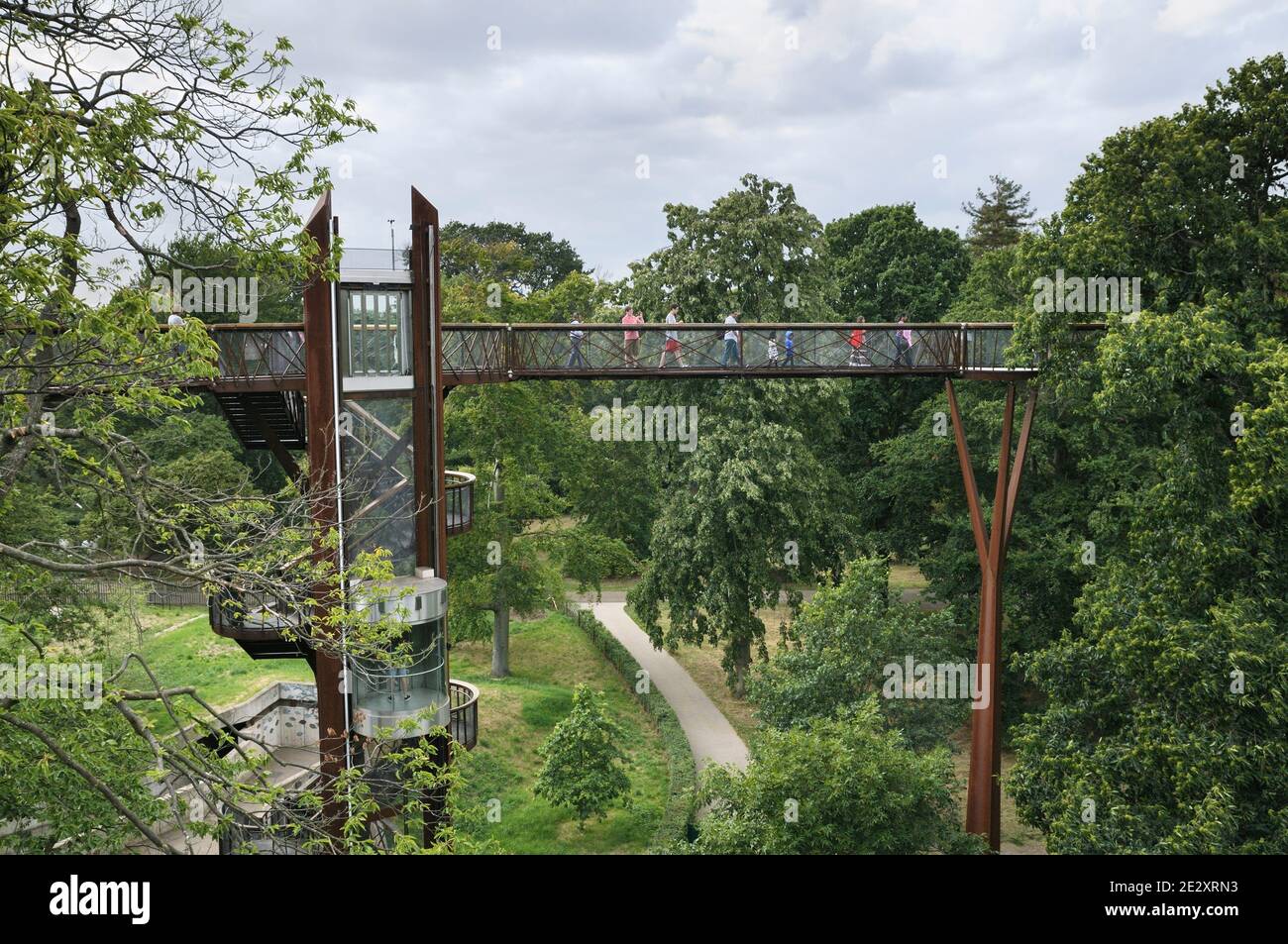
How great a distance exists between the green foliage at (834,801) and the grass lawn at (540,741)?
13.8ft

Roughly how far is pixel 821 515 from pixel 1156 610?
40.2 ft

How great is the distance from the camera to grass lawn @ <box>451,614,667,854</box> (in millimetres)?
20906

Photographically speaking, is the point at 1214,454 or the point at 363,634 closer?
the point at 363,634

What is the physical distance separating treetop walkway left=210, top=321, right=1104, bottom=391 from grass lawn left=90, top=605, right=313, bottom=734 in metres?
11.2

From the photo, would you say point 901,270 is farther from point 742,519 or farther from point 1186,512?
point 1186,512

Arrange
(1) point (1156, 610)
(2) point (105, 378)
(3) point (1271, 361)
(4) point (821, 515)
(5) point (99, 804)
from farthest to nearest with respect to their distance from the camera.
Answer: (4) point (821, 515), (1) point (1156, 610), (3) point (1271, 361), (5) point (99, 804), (2) point (105, 378)

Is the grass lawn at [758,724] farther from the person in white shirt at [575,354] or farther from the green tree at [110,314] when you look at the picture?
the green tree at [110,314]

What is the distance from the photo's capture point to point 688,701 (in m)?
28.7

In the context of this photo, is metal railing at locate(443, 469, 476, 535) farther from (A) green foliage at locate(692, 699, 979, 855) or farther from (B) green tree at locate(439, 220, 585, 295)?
(B) green tree at locate(439, 220, 585, 295)

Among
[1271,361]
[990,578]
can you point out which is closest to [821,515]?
[990,578]

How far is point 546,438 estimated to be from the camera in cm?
3192

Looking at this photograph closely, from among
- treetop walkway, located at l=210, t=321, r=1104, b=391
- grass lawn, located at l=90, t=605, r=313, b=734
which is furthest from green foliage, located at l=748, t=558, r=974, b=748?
grass lawn, located at l=90, t=605, r=313, b=734

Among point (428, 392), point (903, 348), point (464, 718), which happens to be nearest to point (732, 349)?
point (903, 348)
